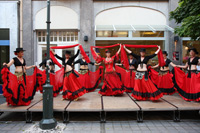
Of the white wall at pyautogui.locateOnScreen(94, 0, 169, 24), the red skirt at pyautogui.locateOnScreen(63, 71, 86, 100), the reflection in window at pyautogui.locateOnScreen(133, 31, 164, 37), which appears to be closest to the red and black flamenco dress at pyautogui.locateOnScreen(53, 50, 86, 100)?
the red skirt at pyautogui.locateOnScreen(63, 71, 86, 100)

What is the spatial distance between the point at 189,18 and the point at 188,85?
257 centimetres

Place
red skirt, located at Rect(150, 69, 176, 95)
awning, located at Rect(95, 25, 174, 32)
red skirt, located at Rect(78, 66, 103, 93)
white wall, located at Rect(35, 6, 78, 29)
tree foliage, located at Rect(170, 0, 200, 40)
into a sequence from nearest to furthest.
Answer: tree foliage, located at Rect(170, 0, 200, 40), red skirt, located at Rect(150, 69, 176, 95), red skirt, located at Rect(78, 66, 103, 93), awning, located at Rect(95, 25, 174, 32), white wall, located at Rect(35, 6, 78, 29)

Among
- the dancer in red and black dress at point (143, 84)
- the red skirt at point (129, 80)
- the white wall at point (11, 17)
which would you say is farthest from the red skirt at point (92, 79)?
the white wall at point (11, 17)

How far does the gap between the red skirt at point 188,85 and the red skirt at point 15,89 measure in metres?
5.97

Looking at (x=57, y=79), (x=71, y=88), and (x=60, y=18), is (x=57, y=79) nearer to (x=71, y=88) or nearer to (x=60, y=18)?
(x=71, y=88)

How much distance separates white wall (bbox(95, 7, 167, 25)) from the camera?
9.73m

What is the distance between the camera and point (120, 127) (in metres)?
4.62

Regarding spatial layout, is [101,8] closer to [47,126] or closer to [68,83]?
[68,83]

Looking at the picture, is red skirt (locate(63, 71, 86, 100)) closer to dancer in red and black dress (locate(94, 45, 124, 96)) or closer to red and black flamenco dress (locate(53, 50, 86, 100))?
red and black flamenco dress (locate(53, 50, 86, 100))

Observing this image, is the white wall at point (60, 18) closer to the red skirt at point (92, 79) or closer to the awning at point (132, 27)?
the awning at point (132, 27)

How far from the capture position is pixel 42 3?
31.8ft

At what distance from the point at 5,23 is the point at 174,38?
1057cm

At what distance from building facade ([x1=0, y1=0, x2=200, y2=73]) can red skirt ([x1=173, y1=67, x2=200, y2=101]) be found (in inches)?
130

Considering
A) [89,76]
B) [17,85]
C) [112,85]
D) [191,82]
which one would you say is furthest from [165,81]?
[17,85]
